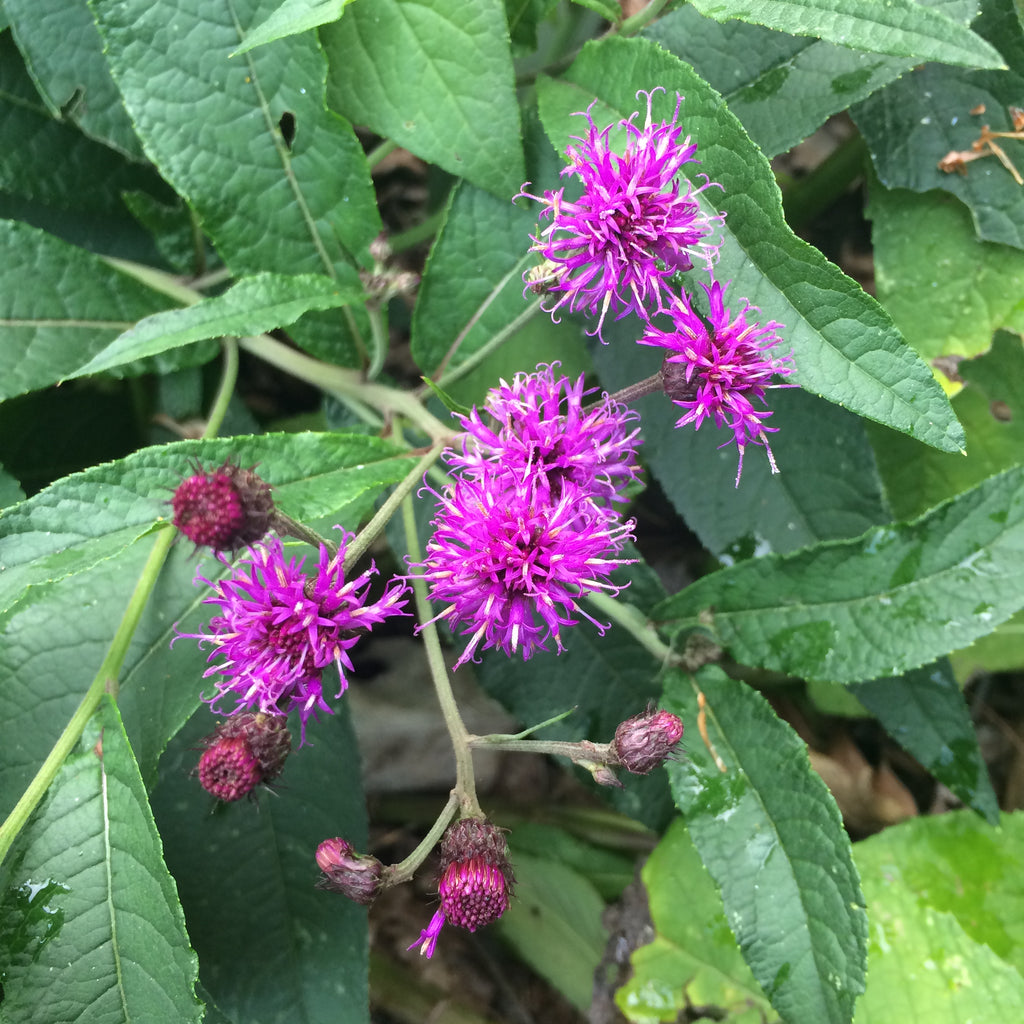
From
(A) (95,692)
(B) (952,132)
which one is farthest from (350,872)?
(B) (952,132)

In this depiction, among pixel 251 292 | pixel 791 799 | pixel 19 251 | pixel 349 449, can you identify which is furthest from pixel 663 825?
pixel 19 251

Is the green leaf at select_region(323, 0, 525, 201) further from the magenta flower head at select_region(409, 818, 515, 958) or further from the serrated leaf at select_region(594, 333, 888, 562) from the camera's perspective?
the magenta flower head at select_region(409, 818, 515, 958)

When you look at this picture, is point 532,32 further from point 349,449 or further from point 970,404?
point 970,404

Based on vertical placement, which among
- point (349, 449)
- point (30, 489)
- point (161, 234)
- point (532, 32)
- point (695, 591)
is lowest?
point (695, 591)

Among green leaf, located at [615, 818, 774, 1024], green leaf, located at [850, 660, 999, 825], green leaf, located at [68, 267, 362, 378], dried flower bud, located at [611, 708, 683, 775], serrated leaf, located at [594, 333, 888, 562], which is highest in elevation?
green leaf, located at [68, 267, 362, 378]

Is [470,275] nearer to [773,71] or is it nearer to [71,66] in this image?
[773,71]

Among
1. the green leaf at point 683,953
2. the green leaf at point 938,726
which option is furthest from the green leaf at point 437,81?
the green leaf at point 683,953

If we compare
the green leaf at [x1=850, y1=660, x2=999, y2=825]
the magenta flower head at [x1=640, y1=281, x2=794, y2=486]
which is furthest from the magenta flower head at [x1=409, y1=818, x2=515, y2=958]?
the green leaf at [x1=850, y1=660, x2=999, y2=825]
